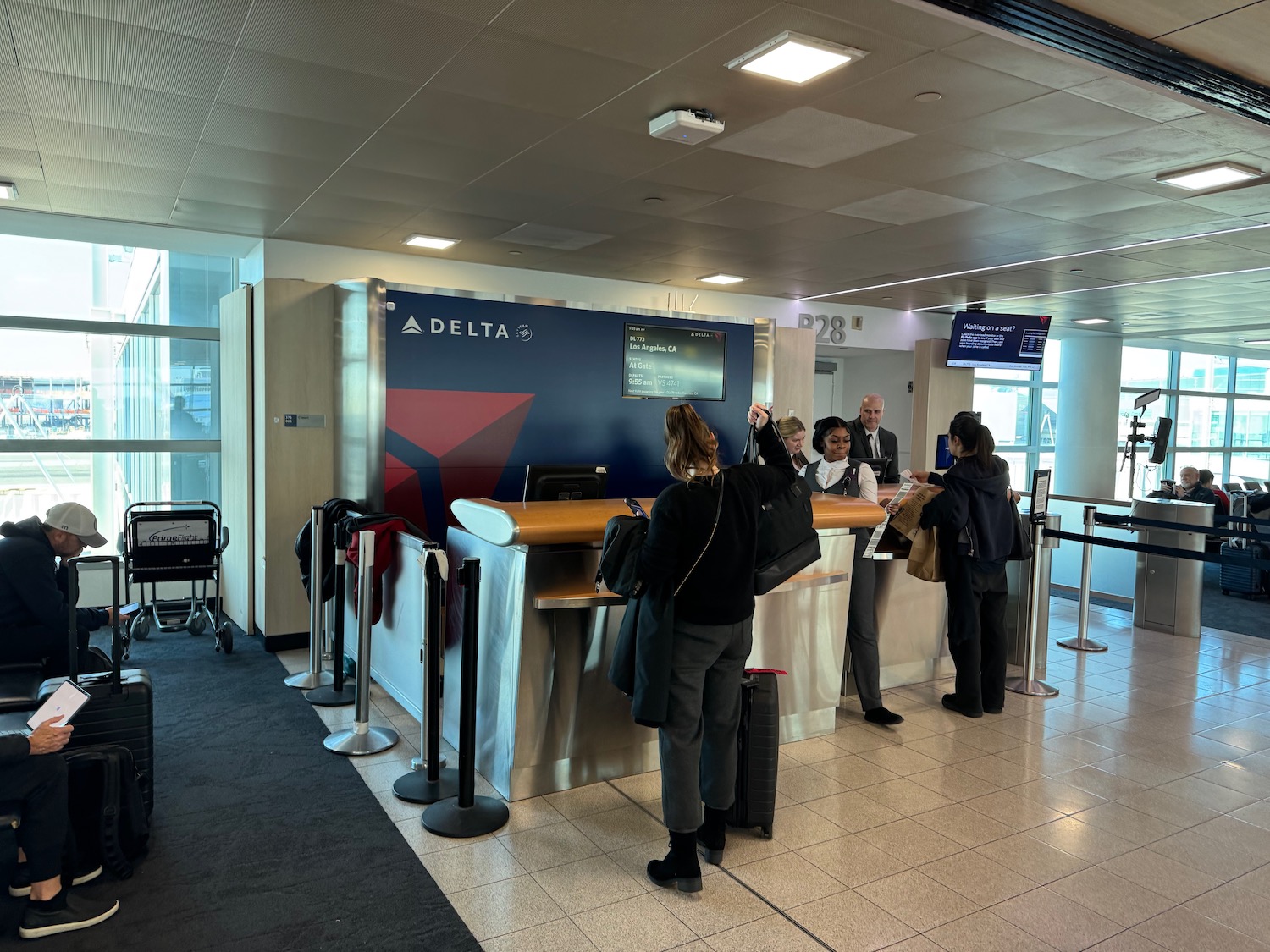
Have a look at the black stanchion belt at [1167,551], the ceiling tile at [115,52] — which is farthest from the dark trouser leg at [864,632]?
the ceiling tile at [115,52]

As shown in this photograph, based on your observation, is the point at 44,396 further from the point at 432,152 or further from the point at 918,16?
the point at 918,16

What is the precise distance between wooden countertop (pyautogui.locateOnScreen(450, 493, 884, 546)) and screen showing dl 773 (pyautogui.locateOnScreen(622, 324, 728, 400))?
2456mm

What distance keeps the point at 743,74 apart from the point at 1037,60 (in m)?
1.04

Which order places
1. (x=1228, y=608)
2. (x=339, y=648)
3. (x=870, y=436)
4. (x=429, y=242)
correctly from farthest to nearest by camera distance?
1. (x=1228, y=608)
2. (x=429, y=242)
3. (x=870, y=436)
4. (x=339, y=648)

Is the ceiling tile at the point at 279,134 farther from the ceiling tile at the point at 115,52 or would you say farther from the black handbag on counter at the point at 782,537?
the black handbag on counter at the point at 782,537

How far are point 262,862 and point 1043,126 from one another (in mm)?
4270

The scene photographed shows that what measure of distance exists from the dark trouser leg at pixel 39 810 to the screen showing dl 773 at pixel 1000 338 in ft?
30.5

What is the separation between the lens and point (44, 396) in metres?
6.93

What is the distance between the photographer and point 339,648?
4.86m

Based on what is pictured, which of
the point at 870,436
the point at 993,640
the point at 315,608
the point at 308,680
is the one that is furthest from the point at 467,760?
the point at 870,436

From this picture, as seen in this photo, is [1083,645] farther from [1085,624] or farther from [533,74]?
[533,74]

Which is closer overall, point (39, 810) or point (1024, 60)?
point (39, 810)

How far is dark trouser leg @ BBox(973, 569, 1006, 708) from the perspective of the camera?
4930 millimetres

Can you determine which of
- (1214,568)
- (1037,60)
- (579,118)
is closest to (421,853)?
(579,118)
